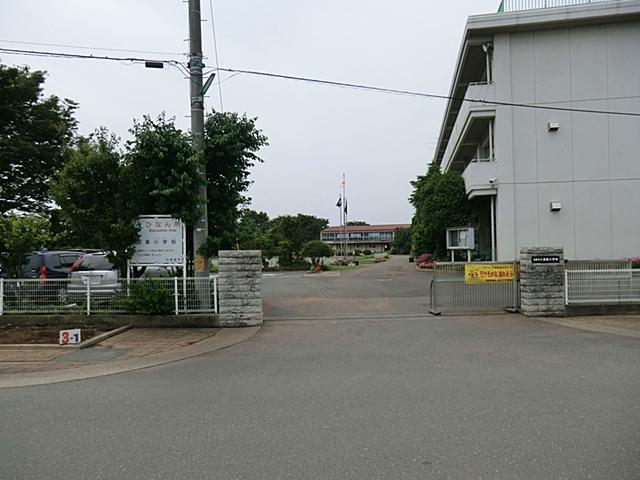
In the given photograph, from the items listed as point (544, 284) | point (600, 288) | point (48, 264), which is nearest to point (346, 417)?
point (544, 284)

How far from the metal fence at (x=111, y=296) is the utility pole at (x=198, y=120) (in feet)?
2.83

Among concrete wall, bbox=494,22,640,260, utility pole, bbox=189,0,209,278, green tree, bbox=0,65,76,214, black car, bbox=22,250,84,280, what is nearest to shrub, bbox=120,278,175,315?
utility pole, bbox=189,0,209,278

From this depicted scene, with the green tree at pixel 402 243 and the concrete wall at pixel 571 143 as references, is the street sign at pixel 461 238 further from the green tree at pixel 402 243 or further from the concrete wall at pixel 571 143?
the green tree at pixel 402 243

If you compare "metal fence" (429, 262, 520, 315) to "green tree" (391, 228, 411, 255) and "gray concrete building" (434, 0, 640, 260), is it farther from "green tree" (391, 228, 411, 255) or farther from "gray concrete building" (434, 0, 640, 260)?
"green tree" (391, 228, 411, 255)

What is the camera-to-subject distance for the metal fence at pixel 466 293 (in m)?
12.2

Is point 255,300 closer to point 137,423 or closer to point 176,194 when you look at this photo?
point 176,194

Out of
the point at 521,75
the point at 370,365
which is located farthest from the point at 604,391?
the point at 521,75

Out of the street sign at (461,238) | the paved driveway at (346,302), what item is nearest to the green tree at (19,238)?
the paved driveway at (346,302)

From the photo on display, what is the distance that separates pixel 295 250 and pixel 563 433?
117 ft

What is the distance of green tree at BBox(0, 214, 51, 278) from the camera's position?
39.1 ft

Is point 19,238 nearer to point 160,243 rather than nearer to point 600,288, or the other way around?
point 160,243

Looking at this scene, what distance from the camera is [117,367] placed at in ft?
24.2

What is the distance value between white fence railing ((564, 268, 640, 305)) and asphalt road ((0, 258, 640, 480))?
367cm

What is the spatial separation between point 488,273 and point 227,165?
742 centimetres
